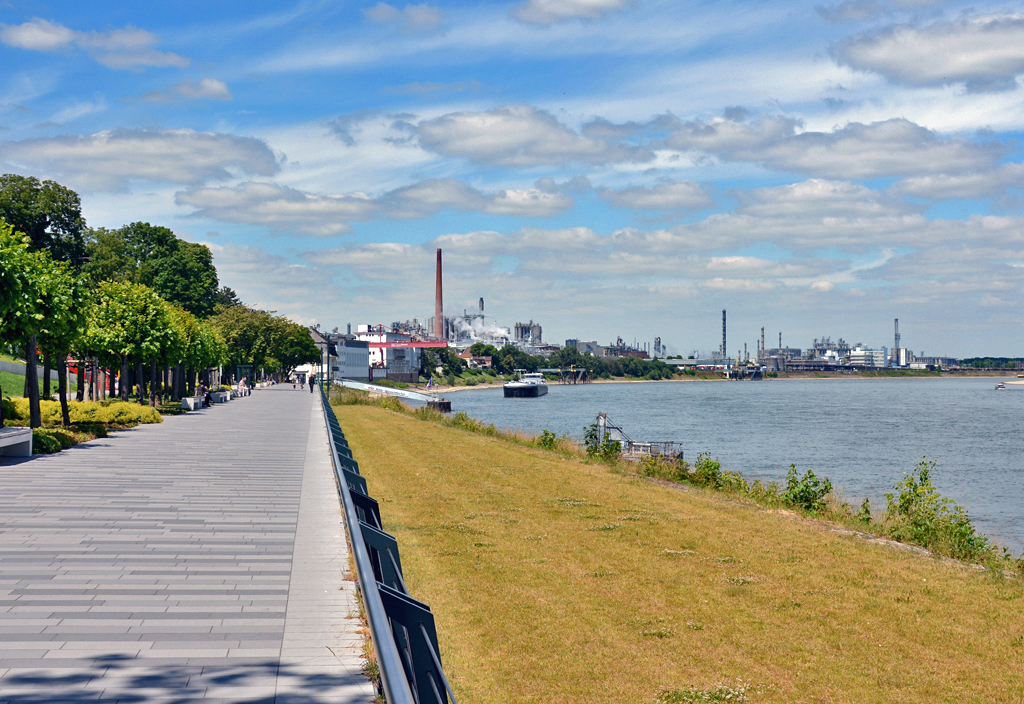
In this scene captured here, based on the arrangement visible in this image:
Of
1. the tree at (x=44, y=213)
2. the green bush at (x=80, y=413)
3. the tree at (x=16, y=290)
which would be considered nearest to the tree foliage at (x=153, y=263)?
the tree at (x=44, y=213)

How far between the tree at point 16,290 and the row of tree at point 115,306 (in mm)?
28

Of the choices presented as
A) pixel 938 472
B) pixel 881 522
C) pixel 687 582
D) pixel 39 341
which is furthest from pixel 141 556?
pixel 938 472

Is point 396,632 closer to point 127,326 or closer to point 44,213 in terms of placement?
point 127,326

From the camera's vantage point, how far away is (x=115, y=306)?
38062 millimetres

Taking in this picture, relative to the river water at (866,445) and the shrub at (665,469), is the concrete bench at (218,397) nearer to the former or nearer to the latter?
the river water at (866,445)

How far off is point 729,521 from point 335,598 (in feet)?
31.5

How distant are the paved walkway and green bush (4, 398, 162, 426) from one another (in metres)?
12.5

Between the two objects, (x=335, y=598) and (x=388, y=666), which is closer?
(x=388, y=666)

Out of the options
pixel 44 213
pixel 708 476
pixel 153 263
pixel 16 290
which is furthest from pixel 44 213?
pixel 708 476

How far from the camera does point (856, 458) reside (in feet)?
139

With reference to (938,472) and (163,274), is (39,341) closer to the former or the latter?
(938,472)

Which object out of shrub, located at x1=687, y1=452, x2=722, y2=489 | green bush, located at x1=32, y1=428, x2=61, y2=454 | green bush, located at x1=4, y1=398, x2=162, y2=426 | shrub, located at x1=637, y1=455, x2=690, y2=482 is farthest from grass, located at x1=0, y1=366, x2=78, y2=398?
shrub, located at x1=687, y1=452, x2=722, y2=489

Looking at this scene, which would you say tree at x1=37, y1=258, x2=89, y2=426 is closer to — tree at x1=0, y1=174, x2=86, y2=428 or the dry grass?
the dry grass

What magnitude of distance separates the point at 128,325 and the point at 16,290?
19.1 m
